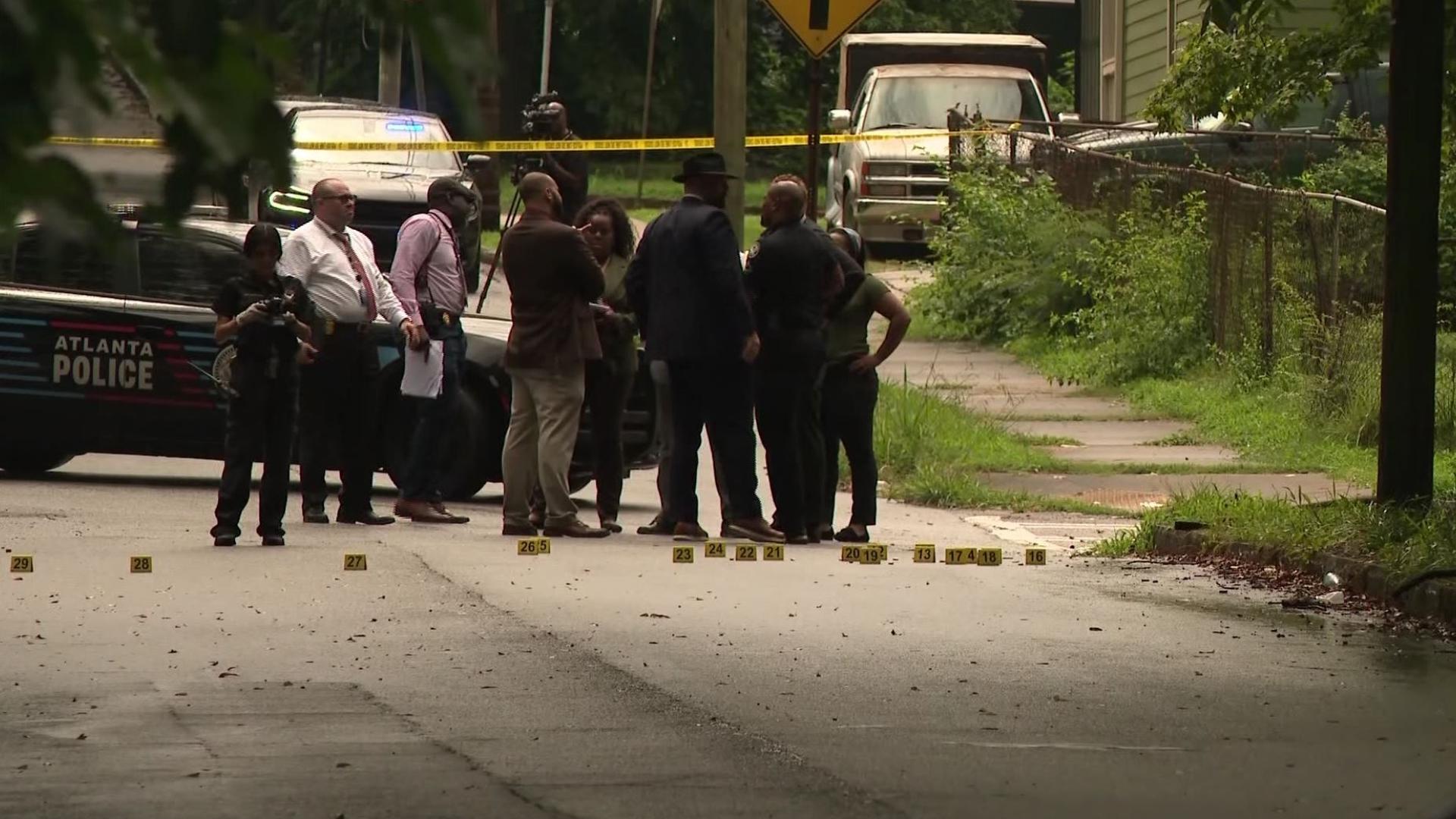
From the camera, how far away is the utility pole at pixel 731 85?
18297 millimetres

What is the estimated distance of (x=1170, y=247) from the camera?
21.6m

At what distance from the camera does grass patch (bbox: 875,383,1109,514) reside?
50.5 feet

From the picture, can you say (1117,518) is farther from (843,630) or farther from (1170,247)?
(1170,247)

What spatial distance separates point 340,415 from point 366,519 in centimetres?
61

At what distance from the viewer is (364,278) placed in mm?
13102

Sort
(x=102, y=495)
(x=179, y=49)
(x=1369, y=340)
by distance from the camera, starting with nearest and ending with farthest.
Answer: (x=179, y=49) → (x=102, y=495) → (x=1369, y=340)

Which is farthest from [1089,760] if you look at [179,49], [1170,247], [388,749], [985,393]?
[1170,247]

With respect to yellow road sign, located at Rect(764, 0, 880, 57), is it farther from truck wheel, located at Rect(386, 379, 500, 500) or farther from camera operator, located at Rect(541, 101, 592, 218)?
truck wheel, located at Rect(386, 379, 500, 500)

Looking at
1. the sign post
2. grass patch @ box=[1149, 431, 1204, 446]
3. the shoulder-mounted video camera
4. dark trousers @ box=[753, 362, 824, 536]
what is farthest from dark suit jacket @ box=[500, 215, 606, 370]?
the shoulder-mounted video camera

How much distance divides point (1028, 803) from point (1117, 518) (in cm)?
837

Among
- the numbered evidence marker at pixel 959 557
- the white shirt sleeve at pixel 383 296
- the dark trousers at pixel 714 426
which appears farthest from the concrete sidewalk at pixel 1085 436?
the white shirt sleeve at pixel 383 296

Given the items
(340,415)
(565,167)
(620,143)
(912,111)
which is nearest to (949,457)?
(340,415)

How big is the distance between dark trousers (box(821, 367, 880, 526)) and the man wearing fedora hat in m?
0.48

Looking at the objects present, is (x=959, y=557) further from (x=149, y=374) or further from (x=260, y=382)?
(x=149, y=374)
